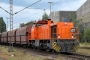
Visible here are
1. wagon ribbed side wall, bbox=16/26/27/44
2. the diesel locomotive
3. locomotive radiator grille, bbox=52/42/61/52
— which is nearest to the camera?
locomotive radiator grille, bbox=52/42/61/52

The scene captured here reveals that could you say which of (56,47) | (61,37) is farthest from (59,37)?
(56,47)

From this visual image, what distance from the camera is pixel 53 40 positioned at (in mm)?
24875

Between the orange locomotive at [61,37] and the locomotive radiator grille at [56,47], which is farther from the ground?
the orange locomotive at [61,37]

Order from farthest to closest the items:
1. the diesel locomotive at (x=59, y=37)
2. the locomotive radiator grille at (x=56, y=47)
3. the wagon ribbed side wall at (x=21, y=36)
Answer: the wagon ribbed side wall at (x=21, y=36) → the diesel locomotive at (x=59, y=37) → the locomotive radiator grille at (x=56, y=47)

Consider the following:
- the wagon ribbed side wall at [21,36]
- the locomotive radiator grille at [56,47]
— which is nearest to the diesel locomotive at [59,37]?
the locomotive radiator grille at [56,47]

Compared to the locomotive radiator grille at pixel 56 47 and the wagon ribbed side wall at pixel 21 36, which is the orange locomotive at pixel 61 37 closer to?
the locomotive radiator grille at pixel 56 47

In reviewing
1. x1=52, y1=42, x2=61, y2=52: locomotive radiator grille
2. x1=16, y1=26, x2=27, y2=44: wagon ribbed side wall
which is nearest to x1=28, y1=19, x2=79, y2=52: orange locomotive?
x1=52, y1=42, x2=61, y2=52: locomotive radiator grille

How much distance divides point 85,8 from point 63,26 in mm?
62434

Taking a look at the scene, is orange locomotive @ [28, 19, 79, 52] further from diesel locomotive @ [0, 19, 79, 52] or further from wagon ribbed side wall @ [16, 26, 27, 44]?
wagon ribbed side wall @ [16, 26, 27, 44]

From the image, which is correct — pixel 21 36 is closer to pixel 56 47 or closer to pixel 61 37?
pixel 61 37

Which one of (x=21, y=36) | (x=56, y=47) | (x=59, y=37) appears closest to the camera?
(x=56, y=47)

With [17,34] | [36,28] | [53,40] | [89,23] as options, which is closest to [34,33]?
[36,28]

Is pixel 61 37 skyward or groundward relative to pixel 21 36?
groundward

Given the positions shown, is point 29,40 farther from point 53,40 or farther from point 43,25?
point 53,40
